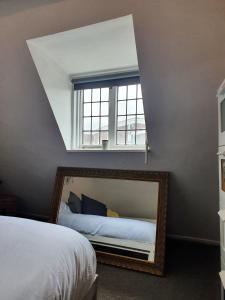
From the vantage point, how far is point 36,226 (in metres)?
1.32

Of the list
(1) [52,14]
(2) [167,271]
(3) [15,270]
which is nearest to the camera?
(3) [15,270]

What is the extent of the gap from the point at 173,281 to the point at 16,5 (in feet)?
8.28

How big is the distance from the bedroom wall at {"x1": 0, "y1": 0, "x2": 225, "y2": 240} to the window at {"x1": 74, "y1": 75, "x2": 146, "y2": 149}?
254 millimetres

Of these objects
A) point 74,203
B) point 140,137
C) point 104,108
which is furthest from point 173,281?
point 104,108

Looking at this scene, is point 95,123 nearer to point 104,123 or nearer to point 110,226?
point 104,123

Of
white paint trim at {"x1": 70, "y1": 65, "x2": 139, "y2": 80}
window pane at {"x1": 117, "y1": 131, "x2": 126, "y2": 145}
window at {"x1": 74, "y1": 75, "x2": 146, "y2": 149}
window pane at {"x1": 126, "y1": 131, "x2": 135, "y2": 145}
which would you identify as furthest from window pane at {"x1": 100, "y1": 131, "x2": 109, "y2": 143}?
white paint trim at {"x1": 70, "y1": 65, "x2": 139, "y2": 80}

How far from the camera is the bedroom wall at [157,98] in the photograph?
1473 mm

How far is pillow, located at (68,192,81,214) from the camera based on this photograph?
2.55 metres

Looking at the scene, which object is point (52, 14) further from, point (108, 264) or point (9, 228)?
point (108, 264)

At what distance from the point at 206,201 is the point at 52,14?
2.19 metres

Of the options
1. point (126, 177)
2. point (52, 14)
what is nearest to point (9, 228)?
point (126, 177)

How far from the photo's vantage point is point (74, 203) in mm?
2566

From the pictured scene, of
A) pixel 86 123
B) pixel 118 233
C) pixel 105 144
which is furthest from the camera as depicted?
pixel 86 123

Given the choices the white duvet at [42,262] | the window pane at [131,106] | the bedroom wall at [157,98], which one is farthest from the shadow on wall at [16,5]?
the white duvet at [42,262]
